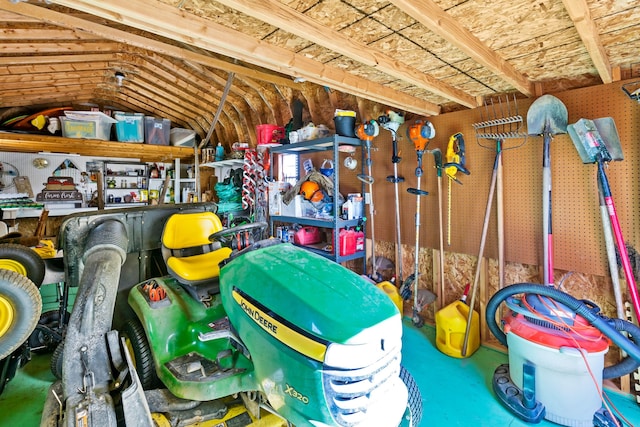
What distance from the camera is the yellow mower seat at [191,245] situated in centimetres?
189

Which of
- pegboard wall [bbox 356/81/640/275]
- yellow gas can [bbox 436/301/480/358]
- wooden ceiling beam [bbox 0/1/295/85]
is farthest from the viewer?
yellow gas can [bbox 436/301/480/358]

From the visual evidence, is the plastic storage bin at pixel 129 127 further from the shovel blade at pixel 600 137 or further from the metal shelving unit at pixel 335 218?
the shovel blade at pixel 600 137

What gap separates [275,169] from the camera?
15.4 feet

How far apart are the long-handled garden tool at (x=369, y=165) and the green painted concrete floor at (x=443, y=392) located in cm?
98

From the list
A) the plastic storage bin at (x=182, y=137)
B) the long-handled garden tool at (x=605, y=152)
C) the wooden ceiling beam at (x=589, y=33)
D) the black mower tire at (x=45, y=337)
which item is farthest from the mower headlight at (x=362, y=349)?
the plastic storage bin at (x=182, y=137)

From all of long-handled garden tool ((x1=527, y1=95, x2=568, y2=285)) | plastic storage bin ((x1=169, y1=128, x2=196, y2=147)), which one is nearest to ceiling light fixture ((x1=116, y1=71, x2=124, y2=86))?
plastic storage bin ((x1=169, y1=128, x2=196, y2=147))

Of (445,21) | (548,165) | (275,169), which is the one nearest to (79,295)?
(445,21)

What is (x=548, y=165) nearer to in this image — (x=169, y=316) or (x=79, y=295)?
(x=169, y=316)

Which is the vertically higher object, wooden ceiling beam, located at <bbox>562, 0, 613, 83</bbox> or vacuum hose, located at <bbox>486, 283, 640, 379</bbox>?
wooden ceiling beam, located at <bbox>562, 0, 613, 83</bbox>

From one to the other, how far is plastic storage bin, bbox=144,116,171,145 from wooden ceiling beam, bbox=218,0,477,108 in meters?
4.87

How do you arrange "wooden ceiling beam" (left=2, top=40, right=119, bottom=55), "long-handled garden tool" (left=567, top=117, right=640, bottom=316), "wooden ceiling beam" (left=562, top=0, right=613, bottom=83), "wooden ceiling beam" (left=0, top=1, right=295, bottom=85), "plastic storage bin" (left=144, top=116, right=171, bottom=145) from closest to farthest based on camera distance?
"wooden ceiling beam" (left=562, top=0, right=613, bottom=83) < "long-handled garden tool" (left=567, top=117, right=640, bottom=316) < "wooden ceiling beam" (left=0, top=1, right=295, bottom=85) < "wooden ceiling beam" (left=2, top=40, right=119, bottom=55) < "plastic storage bin" (left=144, top=116, right=171, bottom=145)

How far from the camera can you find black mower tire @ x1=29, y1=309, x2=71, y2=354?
2.52 meters

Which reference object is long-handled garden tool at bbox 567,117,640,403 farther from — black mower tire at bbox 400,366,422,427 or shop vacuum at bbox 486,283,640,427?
black mower tire at bbox 400,366,422,427

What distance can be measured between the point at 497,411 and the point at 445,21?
2328 millimetres
